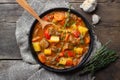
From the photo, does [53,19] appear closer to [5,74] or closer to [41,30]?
[41,30]

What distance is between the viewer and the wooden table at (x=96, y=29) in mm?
2473

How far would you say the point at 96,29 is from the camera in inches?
98.0

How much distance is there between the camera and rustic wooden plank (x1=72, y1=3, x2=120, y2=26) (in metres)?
2.49

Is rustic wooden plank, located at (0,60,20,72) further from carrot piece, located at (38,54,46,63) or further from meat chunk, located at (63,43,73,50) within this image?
meat chunk, located at (63,43,73,50)

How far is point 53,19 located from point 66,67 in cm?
28

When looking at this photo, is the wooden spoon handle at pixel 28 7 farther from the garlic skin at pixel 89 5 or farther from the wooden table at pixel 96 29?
the garlic skin at pixel 89 5

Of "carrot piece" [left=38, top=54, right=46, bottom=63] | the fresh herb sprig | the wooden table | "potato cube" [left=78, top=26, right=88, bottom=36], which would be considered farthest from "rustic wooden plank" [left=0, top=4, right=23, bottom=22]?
the fresh herb sprig

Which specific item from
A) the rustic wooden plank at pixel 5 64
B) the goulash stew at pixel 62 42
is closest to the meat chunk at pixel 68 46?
the goulash stew at pixel 62 42

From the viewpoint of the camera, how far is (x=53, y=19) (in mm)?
2441

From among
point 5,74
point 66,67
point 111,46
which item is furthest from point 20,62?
point 111,46

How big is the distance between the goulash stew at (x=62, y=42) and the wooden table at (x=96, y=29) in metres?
0.11

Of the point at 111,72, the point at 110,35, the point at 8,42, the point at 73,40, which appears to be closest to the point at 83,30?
the point at 73,40

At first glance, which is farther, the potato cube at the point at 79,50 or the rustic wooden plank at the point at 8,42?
the rustic wooden plank at the point at 8,42

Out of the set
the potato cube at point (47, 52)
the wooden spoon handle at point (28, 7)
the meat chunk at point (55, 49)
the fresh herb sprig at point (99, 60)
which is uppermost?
the wooden spoon handle at point (28, 7)
